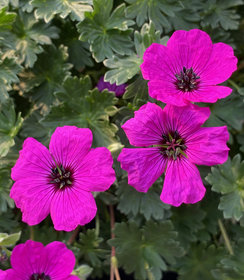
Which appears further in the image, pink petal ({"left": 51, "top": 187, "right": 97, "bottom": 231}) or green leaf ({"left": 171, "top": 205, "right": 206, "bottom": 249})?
green leaf ({"left": 171, "top": 205, "right": 206, "bottom": 249})

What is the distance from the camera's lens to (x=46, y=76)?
1319mm

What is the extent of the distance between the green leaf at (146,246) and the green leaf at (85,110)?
301mm

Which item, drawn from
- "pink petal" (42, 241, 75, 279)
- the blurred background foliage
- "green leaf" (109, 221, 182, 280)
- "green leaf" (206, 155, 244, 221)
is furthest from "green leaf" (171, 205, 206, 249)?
"pink petal" (42, 241, 75, 279)

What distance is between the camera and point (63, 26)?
1.32 metres

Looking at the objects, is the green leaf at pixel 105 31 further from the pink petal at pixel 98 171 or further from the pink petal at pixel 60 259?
the pink petal at pixel 60 259

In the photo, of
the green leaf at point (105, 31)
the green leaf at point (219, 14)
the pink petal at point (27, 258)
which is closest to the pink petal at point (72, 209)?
the pink petal at point (27, 258)

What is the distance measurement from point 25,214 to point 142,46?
559 mm

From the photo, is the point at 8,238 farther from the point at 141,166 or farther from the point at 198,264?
the point at 198,264

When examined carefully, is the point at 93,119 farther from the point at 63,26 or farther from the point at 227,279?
the point at 227,279

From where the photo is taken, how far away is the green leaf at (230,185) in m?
1.07

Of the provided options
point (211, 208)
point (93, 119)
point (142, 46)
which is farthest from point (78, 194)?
point (211, 208)

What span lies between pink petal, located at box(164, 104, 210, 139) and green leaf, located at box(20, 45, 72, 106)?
469 millimetres

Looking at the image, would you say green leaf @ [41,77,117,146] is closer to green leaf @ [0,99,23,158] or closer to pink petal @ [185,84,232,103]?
green leaf @ [0,99,23,158]

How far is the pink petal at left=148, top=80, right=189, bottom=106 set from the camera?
882 millimetres
